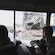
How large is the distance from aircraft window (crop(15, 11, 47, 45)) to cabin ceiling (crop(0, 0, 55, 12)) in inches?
5.9

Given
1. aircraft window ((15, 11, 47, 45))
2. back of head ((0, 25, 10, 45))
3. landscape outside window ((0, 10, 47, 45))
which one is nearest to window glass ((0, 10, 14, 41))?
landscape outside window ((0, 10, 47, 45))

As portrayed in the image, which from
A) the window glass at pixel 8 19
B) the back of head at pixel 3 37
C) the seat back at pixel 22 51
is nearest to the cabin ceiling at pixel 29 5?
the window glass at pixel 8 19

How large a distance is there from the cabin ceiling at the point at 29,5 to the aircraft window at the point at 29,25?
0.15 metres

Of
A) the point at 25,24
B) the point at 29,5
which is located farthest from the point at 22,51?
the point at 25,24

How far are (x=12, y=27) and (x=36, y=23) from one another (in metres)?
0.61

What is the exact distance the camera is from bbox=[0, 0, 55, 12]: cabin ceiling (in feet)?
10.6

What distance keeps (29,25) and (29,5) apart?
22.3 inches

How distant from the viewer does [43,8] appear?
3688 mm

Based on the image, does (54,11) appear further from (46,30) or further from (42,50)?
(42,50)

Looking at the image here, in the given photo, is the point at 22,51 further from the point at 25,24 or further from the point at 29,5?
the point at 25,24

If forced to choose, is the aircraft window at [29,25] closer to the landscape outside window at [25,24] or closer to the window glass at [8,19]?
the landscape outside window at [25,24]

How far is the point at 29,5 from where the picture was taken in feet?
11.4

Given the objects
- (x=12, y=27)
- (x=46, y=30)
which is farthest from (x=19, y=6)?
(x=46, y=30)

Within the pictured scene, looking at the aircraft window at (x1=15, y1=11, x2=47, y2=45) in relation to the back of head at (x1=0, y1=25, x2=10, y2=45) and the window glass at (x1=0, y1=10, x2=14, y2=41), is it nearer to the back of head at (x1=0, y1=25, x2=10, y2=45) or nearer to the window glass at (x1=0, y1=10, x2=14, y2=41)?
the window glass at (x1=0, y1=10, x2=14, y2=41)
